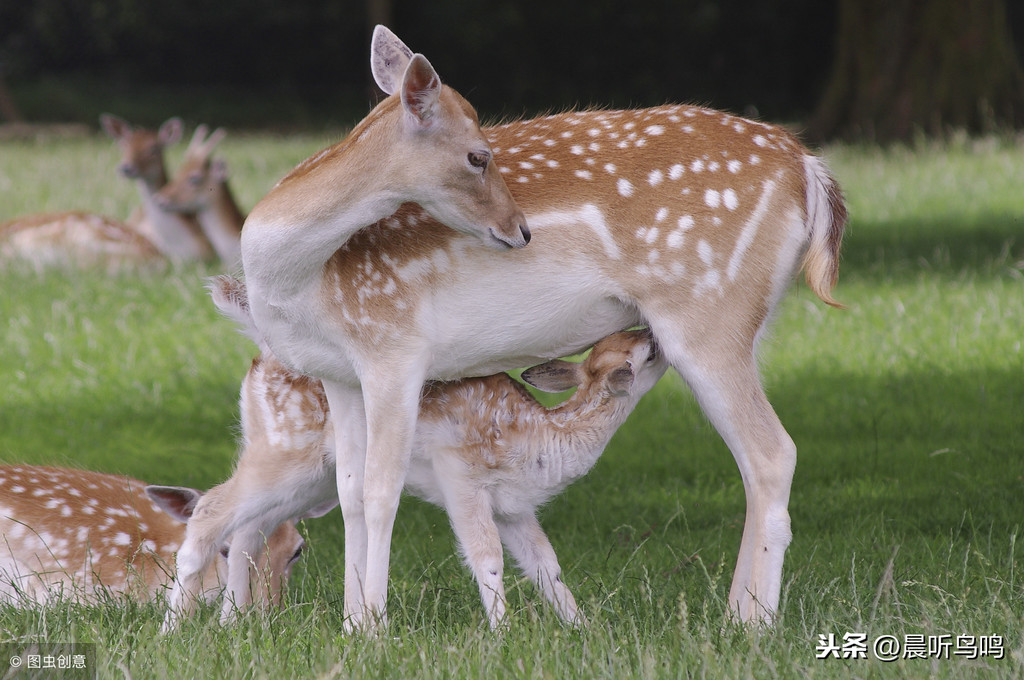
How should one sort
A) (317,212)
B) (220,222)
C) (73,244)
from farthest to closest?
(220,222) < (73,244) < (317,212)

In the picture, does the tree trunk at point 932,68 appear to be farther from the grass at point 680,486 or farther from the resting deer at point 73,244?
the resting deer at point 73,244

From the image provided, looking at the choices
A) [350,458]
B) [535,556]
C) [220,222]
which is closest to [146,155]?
[220,222]

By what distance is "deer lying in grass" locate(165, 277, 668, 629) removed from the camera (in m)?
3.84

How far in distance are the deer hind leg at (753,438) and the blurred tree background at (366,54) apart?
63.0 feet

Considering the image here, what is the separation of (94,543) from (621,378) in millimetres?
1811

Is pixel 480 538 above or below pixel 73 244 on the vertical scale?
above

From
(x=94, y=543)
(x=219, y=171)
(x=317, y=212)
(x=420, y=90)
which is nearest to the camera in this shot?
(x=420, y=90)

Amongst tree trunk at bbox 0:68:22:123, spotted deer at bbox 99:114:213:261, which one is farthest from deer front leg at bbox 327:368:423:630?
tree trunk at bbox 0:68:22:123

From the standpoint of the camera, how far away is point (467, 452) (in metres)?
3.83

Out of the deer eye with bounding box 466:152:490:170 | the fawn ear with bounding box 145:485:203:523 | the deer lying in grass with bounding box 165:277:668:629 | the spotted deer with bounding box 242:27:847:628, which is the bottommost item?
the fawn ear with bounding box 145:485:203:523

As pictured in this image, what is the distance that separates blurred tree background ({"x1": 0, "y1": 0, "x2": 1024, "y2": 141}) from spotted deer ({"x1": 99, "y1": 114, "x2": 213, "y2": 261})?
453 inches

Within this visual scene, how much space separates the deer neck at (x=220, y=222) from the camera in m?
10.1

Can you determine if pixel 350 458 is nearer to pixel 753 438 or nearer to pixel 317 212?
pixel 317 212

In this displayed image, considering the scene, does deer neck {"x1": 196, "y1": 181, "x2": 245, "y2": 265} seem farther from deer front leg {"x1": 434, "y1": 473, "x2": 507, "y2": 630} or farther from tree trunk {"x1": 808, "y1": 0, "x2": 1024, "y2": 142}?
tree trunk {"x1": 808, "y1": 0, "x2": 1024, "y2": 142}
